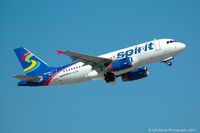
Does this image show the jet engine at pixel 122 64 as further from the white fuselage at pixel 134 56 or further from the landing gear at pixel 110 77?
the landing gear at pixel 110 77

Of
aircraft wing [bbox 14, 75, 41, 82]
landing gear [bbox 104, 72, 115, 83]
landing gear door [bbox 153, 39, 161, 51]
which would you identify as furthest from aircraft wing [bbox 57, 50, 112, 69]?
aircraft wing [bbox 14, 75, 41, 82]

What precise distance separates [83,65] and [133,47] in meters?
6.81

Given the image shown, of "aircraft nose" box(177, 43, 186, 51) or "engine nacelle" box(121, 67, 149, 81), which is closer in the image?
"aircraft nose" box(177, 43, 186, 51)

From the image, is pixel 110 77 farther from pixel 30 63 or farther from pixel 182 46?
pixel 30 63

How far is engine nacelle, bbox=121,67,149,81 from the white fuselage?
2.97 meters

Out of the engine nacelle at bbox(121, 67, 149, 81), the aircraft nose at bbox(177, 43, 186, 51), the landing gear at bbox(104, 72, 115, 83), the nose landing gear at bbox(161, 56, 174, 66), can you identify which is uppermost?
the aircraft nose at bbox(177, 43, 186, 51)

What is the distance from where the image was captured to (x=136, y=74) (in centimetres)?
6381

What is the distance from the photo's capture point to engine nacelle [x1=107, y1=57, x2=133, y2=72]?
57.3m

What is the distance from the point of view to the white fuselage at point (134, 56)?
2274 inches

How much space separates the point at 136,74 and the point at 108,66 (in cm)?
606

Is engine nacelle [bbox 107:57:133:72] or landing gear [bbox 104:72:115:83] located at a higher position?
engine nacelle [bbox 107:57:133:72]

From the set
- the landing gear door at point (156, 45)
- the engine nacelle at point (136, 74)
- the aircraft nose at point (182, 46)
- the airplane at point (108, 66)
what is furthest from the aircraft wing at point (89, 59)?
the aircraft nose at point (182, 46)

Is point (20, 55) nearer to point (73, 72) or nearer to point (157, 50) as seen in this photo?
point (73, 72)

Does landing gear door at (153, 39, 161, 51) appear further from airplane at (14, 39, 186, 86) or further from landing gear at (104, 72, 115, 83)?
landing gear at (104, 72, 115, 83)
